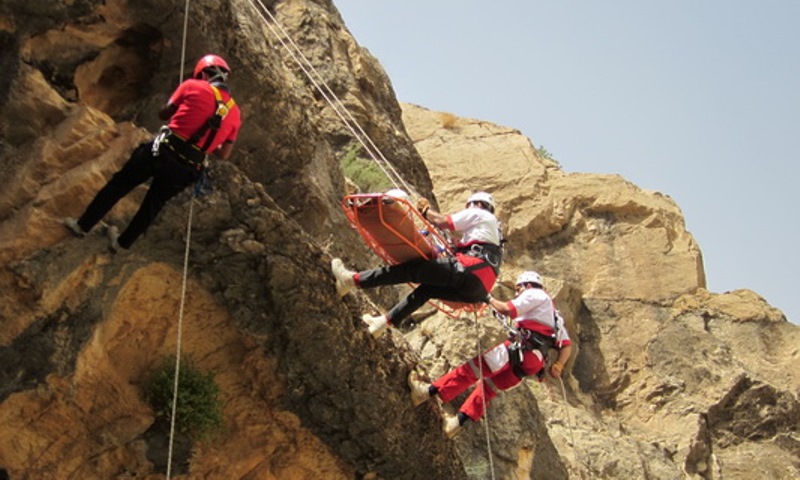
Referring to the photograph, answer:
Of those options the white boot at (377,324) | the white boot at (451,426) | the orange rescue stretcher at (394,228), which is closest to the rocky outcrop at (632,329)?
the white boot at (451,426)

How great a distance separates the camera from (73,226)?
30.3 ft

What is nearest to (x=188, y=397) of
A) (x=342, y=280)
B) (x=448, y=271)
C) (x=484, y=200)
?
(x=342, y=280)

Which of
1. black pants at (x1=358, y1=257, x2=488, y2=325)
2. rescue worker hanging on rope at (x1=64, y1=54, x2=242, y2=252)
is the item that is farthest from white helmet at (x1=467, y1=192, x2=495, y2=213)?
rescue worker hanging on rope at (x1=64, y1=54, x2=242, y2=252)

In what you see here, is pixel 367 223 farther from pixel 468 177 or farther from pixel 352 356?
pixel 468 177

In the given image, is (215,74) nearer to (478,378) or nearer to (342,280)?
(342,280)

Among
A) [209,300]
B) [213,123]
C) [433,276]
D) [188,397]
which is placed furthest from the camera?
[433,276]

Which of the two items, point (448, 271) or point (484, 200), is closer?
point (448, 271)

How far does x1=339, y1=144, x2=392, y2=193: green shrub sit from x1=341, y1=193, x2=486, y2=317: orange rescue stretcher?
5228 millimetres

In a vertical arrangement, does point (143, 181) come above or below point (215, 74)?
below

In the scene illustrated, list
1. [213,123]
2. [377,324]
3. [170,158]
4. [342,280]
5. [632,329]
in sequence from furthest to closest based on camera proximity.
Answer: [632,329] → [377,324] → [342,280] → [213,123] → [170,158]

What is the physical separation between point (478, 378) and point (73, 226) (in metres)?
4.96

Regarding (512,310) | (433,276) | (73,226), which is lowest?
(73,226)

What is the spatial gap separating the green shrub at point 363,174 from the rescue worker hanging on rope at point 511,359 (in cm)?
464

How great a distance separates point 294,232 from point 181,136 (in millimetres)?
1628
